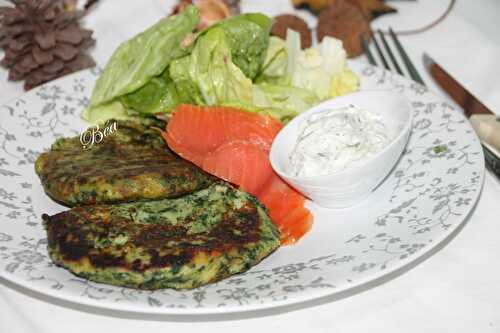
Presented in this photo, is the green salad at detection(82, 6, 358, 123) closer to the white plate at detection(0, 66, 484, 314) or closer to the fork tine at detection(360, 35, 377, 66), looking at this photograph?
the white plate at detection(0, 66, 484, 314)

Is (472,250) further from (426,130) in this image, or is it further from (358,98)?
(358,98)

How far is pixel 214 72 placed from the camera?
346 centimetres

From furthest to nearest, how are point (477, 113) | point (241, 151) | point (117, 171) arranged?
1. point (477, 113)
2. point (241, 151)
3. point (117, 171)

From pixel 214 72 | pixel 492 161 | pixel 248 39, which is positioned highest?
pixel 248 39

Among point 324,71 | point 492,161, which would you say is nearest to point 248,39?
point 324,71

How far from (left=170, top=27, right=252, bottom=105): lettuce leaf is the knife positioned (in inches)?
46.1

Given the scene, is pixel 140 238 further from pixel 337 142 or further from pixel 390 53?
pixel 390 53

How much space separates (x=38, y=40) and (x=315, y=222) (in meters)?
2.29

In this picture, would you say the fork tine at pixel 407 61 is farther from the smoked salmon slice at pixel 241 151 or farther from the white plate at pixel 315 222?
the smoked salmon slice at pixel 241 151

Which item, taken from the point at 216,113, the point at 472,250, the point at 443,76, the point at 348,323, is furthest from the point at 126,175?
the point at 443,76

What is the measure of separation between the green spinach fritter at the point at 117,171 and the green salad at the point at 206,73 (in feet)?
1.43

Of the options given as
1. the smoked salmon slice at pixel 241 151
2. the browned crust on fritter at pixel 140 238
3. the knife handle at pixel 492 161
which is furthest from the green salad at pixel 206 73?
the browned crust on fritter at pixel 140 238

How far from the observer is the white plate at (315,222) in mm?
2162

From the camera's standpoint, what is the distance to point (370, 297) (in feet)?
7.79
